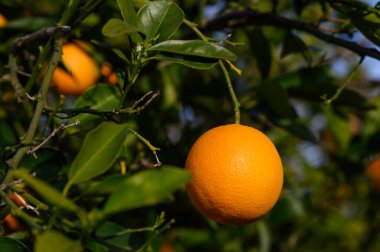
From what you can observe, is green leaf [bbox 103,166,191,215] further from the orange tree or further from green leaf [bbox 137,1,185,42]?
green leaf [bbox 137,1,185,42]

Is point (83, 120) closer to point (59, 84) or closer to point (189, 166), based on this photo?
point (189, 166)

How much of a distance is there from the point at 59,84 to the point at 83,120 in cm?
62

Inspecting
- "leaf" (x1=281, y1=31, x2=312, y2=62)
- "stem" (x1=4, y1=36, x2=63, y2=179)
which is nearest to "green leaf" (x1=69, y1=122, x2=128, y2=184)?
"stem" (x1=4, y1=36, x2=63, y2=179)

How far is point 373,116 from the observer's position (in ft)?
7.39

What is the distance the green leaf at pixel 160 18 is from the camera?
3.24 feet

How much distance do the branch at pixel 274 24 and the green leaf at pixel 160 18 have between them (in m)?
0.36

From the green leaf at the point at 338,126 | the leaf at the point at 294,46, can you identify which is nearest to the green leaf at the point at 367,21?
the leaf at the point at 294,46

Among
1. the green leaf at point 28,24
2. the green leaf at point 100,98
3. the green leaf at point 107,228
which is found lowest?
the green leaf at point 107,228

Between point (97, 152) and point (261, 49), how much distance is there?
95 centimetres

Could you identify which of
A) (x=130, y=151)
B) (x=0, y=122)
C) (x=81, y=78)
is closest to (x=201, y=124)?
(x=130, y=151)

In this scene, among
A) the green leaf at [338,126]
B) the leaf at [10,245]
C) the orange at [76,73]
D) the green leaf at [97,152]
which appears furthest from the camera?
the green leaf at [338,126]

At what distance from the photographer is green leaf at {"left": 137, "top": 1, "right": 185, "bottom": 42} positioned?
0.99 meters

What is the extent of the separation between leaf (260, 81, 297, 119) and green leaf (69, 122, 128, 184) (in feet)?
2.59

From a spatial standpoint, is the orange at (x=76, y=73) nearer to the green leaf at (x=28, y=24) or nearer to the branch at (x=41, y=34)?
the green leaf at (x=28, y=24)
